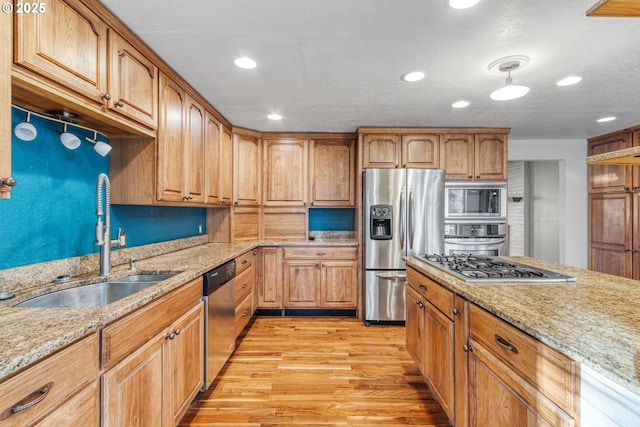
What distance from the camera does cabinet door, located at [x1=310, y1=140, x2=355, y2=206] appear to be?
387 centimetres

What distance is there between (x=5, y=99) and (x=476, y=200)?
3829mm

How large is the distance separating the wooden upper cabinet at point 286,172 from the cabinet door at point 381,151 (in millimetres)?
791

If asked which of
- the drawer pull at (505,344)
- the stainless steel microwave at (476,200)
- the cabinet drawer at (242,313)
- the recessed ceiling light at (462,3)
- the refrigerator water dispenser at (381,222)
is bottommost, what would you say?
the cabinet drawer at (242,313)

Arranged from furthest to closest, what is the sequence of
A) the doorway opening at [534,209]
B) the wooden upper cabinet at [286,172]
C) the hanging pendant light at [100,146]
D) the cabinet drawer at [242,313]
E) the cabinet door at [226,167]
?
the doorway opening at [534,209]
the wooden upper cabinet at [286,172]
the cabinet door at [226,167]
the cabinet drawer at [242,313]
the hanging pendant light at [100,146]

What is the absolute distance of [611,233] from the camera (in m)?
3.91

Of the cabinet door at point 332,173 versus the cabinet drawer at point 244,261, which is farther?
the cabinet door at point 332,173

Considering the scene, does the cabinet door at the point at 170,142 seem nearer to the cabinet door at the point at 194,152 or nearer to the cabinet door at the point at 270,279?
the cabinet door at the point at 194,152

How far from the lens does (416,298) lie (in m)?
2.08

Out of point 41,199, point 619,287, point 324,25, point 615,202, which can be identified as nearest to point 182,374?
point 41,199

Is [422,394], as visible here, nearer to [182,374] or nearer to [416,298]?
[416,298]

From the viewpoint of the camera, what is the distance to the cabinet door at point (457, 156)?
11.6 ft

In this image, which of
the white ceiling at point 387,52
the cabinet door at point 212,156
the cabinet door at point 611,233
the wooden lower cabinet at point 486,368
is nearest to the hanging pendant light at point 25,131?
the white ceiling at point 387,52

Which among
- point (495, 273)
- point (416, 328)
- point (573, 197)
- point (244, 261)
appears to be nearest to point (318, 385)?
point (416, 328)

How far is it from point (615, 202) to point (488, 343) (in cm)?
420
